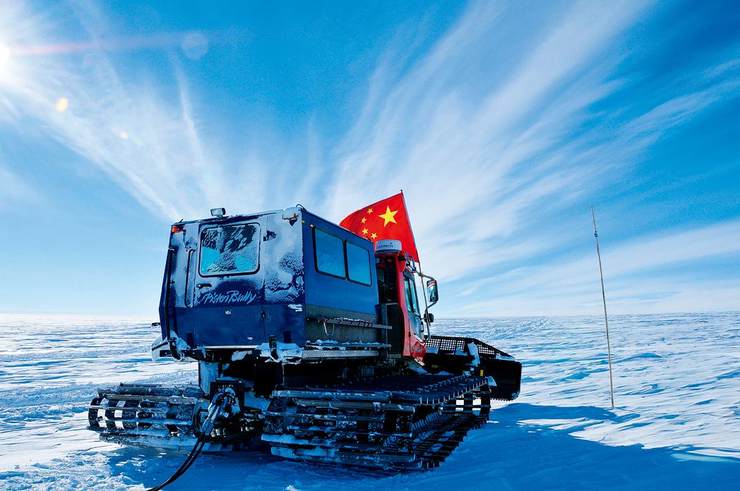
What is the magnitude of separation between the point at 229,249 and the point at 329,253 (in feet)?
4.54

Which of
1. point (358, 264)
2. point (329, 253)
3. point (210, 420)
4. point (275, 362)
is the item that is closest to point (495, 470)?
point (275, 362)

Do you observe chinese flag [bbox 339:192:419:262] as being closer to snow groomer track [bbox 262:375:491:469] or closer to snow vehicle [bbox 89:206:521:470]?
snow vehicle [bbox 89:206:521:470]

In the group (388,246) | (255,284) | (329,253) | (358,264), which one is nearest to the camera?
(255,284)

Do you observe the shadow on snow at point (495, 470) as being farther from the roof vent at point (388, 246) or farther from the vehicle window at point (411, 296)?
the roof vent at point (388, 246)

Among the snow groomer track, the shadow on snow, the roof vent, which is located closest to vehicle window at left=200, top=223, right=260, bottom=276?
the snow groomer track

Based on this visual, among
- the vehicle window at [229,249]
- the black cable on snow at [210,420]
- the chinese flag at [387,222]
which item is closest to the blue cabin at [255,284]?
the vehicle window at [229,249]

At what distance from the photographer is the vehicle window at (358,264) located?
24.6ft

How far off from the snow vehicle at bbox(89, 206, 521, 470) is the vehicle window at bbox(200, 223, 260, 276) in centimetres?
2

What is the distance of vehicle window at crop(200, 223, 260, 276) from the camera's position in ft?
21.2

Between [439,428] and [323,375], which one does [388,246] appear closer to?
[323,375]

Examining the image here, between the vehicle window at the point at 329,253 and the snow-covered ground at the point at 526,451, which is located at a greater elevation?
the vehicle window at the point at 329,253

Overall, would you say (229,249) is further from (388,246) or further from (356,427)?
(388,246)

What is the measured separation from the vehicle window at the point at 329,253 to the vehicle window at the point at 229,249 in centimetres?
81

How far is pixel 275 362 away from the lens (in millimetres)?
6285
